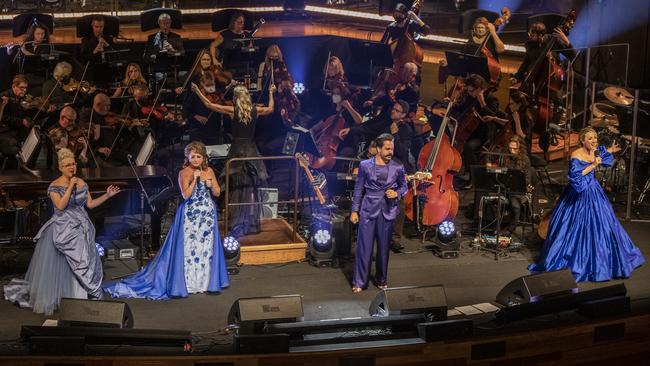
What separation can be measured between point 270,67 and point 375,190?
401cm

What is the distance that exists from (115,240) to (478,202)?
4.45 m

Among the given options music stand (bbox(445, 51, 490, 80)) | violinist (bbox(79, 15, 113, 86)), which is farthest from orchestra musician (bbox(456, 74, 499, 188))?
violinist (bbox(79, 15, 113, 86))

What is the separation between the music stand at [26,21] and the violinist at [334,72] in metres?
4.04

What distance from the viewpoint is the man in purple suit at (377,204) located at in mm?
9023

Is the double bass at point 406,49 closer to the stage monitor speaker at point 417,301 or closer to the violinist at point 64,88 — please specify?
the violinist at point 64,88

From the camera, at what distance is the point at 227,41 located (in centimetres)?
1312

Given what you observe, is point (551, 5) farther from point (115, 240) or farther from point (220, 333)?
point (220, 333)

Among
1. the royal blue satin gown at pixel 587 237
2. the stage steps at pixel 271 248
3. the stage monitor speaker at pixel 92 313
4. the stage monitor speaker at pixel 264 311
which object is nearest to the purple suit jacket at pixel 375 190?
the stage steps at pixel 271 248

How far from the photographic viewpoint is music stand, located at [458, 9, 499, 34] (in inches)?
562

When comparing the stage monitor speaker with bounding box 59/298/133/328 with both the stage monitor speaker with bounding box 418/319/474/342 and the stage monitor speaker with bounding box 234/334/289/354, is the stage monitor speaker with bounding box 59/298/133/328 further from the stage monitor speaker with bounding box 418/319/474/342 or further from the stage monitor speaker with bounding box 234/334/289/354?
the stage monitor speaker with bounding box 418/319/474/342

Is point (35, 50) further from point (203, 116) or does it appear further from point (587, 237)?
point (587, 237)

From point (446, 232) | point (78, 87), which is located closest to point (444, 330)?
point (446, 232)

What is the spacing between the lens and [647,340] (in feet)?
24.0

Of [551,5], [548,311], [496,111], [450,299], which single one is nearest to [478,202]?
[496,111]
